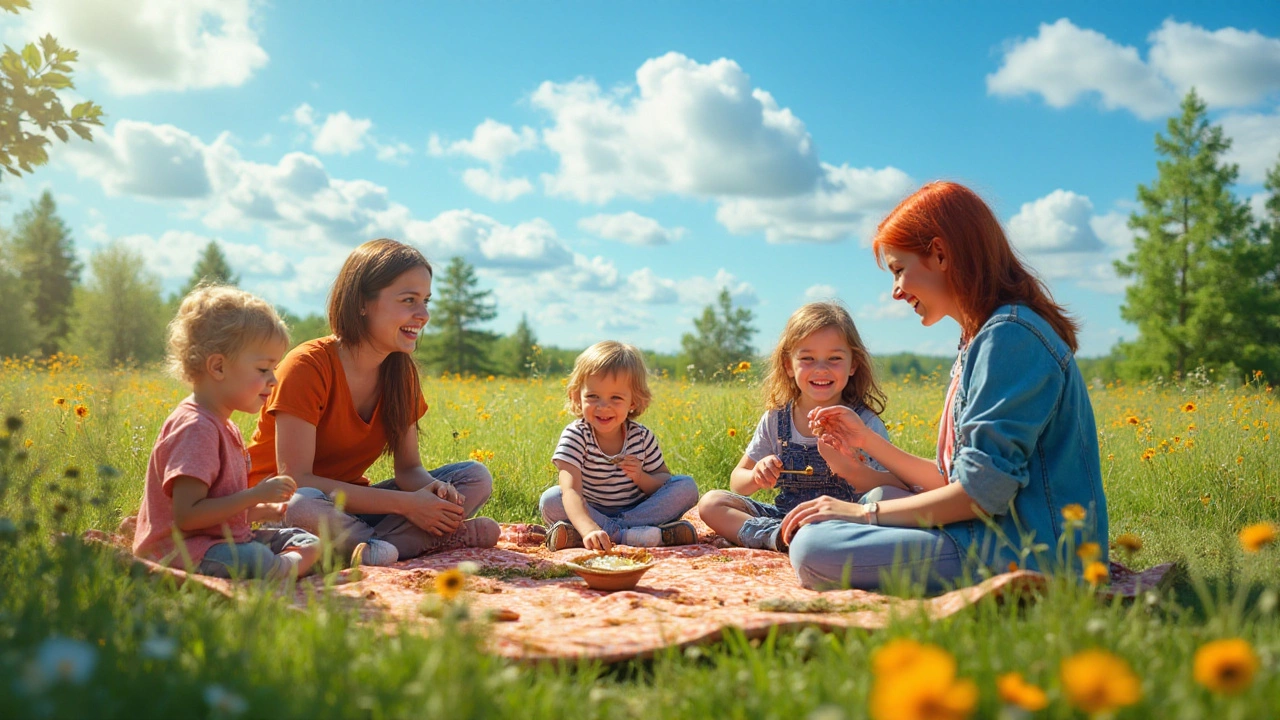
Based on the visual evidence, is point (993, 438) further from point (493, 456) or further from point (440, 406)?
point (440, 406)

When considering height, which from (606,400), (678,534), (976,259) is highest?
(976,259)

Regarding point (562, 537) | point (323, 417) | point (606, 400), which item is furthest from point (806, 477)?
point (323, 417)

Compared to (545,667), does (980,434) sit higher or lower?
higher

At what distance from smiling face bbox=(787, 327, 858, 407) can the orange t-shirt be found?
208cm

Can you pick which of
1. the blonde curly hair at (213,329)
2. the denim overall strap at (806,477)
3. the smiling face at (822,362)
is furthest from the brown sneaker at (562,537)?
the blonde curly hair at (213,329)

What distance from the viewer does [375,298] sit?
4.21 metres

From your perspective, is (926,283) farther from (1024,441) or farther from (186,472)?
(186,472)

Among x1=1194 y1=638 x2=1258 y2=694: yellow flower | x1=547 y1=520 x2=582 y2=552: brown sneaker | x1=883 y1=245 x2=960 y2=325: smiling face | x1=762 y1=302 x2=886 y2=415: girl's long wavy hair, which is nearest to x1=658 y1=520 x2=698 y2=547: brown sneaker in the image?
x1=547 y1=520 x2=582 y2=552: brown sneaker

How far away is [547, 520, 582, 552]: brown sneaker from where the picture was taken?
4.37 m

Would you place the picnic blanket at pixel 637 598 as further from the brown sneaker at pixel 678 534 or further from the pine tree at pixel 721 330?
the pine tree at pixel 721 330

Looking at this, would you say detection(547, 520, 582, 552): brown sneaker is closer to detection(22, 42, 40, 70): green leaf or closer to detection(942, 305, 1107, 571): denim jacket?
detection(942, 305, 1107, 571): denim jacket

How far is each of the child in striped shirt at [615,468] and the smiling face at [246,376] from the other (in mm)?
1685

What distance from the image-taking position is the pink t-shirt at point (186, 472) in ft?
10.3

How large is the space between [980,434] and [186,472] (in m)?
2.84
